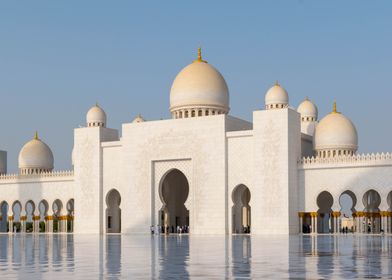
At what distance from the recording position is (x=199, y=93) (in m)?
33.8

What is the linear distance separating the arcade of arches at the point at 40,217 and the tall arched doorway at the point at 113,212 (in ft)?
13.0

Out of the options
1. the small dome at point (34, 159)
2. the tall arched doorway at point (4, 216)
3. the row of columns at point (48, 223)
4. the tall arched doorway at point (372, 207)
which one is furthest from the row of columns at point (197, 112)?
the tall arched doorway at point (4, 216)

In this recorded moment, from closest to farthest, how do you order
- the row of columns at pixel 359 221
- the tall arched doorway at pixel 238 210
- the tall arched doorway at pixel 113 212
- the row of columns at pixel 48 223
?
the row of columns at pixel 359 221, the tall arched doorway at pixel 238 210, the tall arched doorway at pixel 113 212, the row of columns at pixel 48 223

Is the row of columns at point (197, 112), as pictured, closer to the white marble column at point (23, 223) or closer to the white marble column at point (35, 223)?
the white marble column at point (35, 223)

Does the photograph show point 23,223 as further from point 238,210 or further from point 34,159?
point 238,210

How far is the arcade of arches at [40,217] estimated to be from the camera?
39.3 meters

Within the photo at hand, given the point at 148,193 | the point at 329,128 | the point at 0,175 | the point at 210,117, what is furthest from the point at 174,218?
the point at 0,175

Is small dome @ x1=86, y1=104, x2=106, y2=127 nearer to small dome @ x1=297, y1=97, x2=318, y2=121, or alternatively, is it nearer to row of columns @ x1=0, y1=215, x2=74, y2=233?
row of columns @ x1=0, y1=215, x2=74, y2=233

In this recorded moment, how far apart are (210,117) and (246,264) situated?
23047 millimetres

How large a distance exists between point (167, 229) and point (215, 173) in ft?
12.8

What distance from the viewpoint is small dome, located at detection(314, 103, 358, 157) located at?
3375 cm

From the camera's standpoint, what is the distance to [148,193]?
33.4m

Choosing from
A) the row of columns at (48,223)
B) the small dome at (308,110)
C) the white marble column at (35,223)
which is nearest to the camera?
the row of columns at (48,223)

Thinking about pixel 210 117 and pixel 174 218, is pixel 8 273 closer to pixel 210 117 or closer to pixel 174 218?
pixel 210 117
